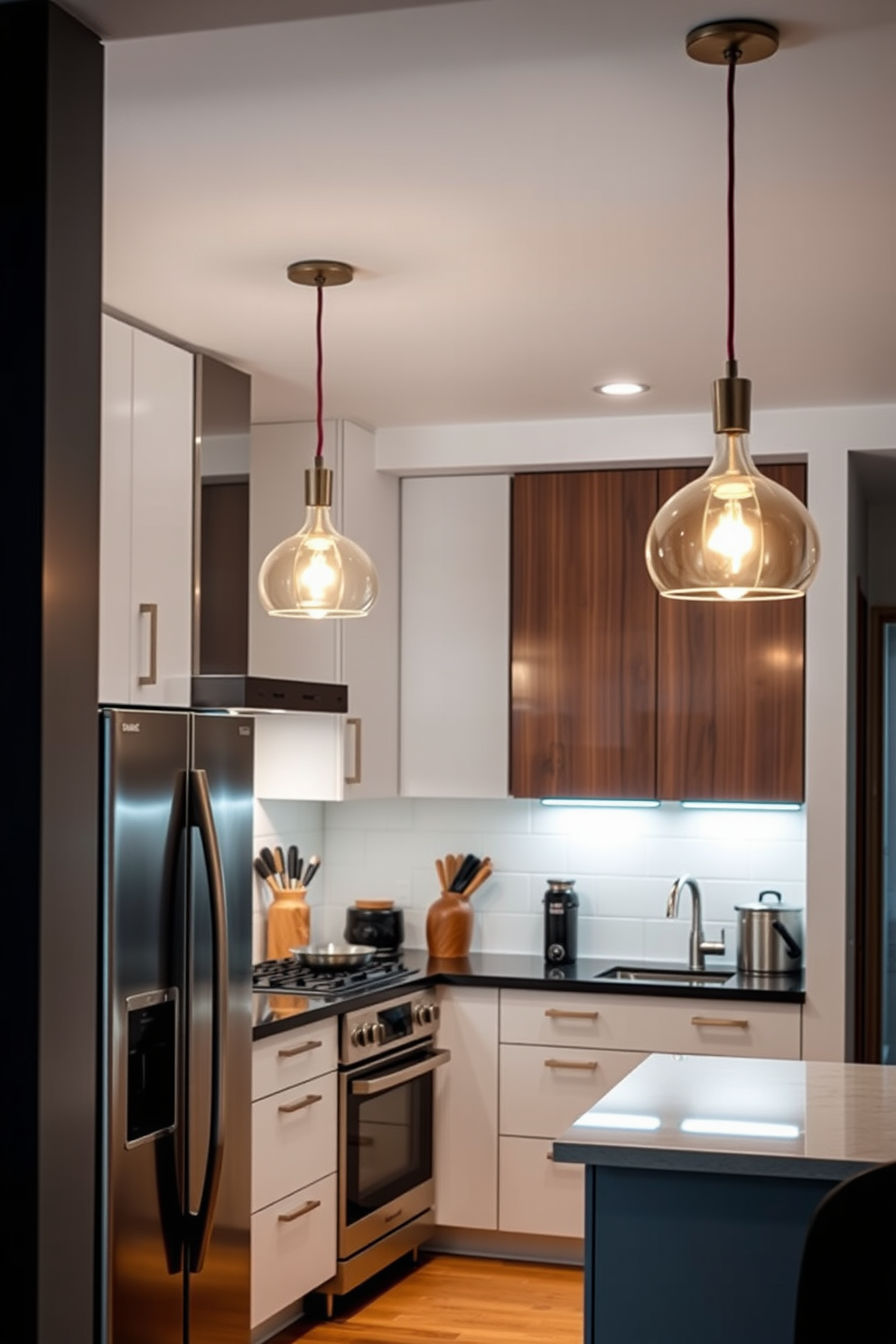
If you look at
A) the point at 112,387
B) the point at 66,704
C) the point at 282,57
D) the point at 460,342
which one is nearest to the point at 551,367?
the point at 460,342

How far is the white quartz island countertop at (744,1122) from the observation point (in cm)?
262

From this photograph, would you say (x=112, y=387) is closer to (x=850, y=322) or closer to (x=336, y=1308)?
(x=850, y=322)

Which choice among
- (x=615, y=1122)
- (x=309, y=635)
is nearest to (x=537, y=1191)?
(x=309, y=635)

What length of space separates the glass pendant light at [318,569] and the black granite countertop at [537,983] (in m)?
1.36

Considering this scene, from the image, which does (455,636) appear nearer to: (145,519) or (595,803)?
(595,803)

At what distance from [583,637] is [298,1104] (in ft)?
5.96

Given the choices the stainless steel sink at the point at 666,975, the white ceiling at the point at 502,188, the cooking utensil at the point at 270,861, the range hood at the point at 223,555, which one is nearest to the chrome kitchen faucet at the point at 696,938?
the stainless steel sink at the point at 666,975

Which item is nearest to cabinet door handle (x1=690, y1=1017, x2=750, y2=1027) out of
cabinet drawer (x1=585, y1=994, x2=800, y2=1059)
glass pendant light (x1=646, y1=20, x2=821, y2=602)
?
cabinet drawer (x1=585, y1=994, x2=800, y2=1059)

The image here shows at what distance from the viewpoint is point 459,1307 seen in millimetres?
4770

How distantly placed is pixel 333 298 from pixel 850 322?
1.24 m

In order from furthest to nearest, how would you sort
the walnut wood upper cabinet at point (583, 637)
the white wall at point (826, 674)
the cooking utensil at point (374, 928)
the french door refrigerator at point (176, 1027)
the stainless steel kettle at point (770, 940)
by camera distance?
the cooking utensil at point (374, 928)
the walnut wood upper cabinet at point (583, 637)
the stainless steel kettle at point (770, 940)
the white wall at point (826, 674)
the french door refrigerator at point (176, 1027)

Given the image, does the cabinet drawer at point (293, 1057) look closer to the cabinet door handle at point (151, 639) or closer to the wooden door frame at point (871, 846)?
the cabinet door handle at point (151, 639)

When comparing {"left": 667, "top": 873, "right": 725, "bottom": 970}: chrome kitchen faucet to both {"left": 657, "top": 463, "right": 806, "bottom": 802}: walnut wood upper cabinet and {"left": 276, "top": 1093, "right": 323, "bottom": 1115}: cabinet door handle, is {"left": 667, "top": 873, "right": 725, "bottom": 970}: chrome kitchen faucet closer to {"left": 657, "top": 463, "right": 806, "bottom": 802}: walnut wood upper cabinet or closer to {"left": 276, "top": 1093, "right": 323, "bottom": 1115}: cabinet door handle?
{"left": 657, "top": 463, "right": 806, "bottom": 802}: walnut wood upper cabinet

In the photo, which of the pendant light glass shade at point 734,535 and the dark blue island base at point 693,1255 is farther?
the dark blue island base at point 693,1255
